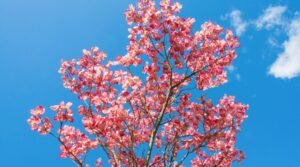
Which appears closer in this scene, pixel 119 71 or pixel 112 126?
pixel 112 126

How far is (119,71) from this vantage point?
43.0 feet

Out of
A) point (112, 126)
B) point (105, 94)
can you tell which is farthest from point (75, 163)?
point (105, 94)

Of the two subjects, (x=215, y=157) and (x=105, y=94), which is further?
(x=215, y=157)

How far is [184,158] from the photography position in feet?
39.4

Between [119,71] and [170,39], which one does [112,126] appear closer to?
[119,71]

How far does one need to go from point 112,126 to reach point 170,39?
130 inches

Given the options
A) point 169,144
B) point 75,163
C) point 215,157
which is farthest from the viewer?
point 215,157

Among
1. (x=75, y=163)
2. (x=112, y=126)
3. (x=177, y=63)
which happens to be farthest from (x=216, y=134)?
(x=75, y=163)

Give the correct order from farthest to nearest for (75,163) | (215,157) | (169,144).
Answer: (215,157)
(169,144)
(75,163)

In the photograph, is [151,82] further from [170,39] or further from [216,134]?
[216,134]

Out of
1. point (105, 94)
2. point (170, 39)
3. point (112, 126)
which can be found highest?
point (170, 39)

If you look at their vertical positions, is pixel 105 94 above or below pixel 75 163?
above

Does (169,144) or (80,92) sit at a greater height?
(80,92)

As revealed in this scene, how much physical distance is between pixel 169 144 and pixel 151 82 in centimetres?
214
